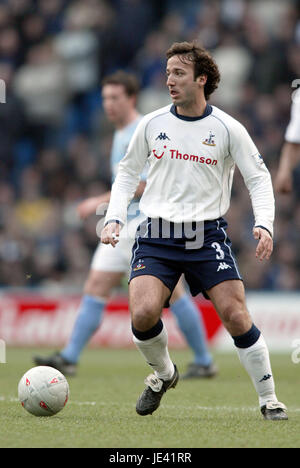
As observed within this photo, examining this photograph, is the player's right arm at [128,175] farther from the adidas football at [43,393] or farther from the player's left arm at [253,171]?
the adidas football at [43,393]

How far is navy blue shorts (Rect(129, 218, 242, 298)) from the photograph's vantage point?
543 cm

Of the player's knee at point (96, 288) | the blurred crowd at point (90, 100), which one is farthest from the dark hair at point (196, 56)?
the blurred crowd at point (90, 100)

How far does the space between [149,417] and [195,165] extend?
149cm

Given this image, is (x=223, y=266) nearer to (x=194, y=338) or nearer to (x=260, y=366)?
(x=260, y=366)

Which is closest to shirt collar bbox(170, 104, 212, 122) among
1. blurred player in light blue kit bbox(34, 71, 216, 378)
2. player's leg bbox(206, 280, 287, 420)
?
player's leg bbox(206, 280, 287, 420)

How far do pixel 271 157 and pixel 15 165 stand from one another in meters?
4.88

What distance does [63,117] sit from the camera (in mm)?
16406

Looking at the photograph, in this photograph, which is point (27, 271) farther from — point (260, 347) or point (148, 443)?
point (148, 443)

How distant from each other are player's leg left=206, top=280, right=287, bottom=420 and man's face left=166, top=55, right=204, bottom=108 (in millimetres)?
1108

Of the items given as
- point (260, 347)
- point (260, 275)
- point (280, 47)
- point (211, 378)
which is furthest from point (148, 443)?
point (280, 47)

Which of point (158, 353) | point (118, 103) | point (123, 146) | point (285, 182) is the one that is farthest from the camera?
point (118, 103)

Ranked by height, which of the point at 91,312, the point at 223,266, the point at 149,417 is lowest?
the point at 91,312

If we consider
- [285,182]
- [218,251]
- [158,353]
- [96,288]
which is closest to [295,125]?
[285,182]

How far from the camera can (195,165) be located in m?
5.52
